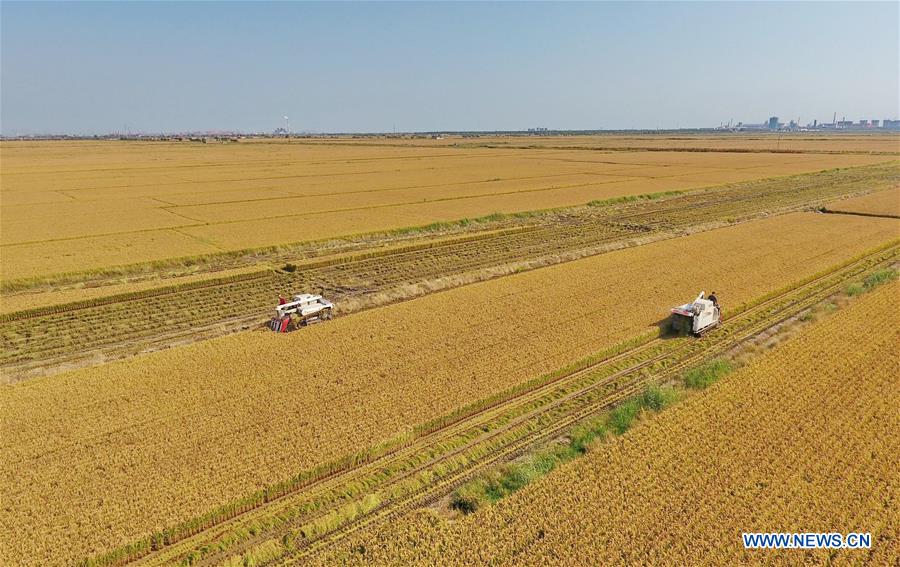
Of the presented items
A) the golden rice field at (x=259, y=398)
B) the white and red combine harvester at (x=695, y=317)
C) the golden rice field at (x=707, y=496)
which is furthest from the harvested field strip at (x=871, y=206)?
the golden rice field at (x=707, y=496)

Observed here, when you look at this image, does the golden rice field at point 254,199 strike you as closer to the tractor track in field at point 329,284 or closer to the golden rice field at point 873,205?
the tractor track in field at point 329,284

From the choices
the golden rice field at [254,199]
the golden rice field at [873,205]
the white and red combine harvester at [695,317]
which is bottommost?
the golden rice field at [873,205]

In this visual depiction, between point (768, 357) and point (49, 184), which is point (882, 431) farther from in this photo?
point (49, 184)

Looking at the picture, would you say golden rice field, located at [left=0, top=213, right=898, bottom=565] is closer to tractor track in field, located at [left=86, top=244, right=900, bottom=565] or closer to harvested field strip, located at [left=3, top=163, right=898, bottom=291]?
tractor track in field, located at [left=86, top=244, right=900, bottom=565]

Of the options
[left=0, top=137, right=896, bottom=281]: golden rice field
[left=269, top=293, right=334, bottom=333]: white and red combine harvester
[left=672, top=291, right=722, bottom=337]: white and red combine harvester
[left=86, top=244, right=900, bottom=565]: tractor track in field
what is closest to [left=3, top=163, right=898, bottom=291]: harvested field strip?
[left=0, top=137, right=896, bottom=281]: golden rice field

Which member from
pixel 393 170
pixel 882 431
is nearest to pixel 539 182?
pixel 393 170

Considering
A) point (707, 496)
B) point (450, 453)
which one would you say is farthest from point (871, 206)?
Result: point (450, 453)

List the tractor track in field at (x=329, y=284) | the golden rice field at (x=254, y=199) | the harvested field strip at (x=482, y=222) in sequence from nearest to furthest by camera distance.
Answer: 1. the tractor track in field at (x=329, y=284)
2. the harvested field strip at (x=482, y=222)
3. the golden rice field at (x=254, y=199)
